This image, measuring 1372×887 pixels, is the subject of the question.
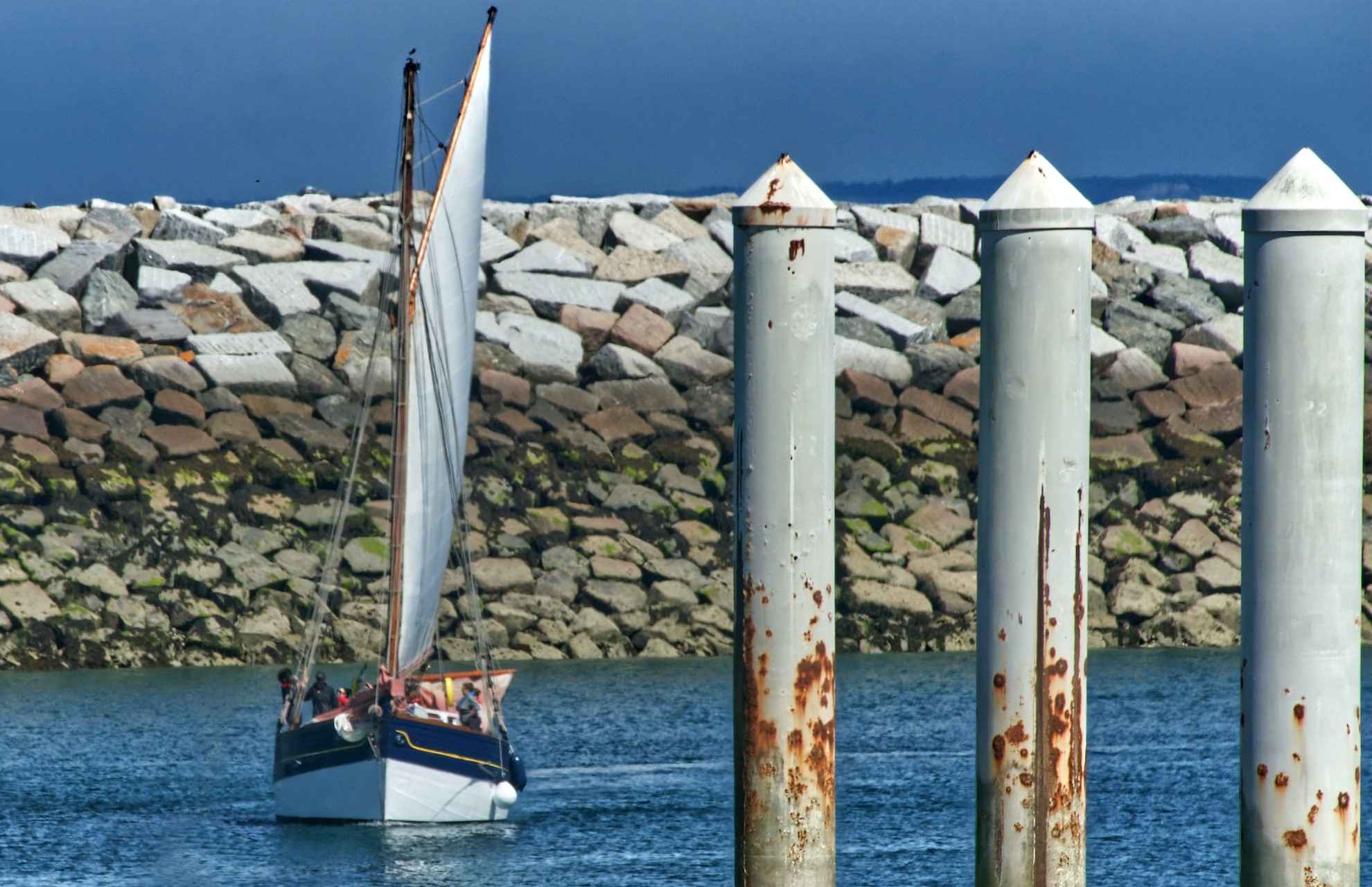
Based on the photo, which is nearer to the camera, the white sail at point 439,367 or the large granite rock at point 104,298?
the white sail at point 439,367

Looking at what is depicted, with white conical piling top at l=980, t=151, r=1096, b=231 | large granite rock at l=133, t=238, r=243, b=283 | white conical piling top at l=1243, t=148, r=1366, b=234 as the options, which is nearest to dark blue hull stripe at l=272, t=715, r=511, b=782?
white conical piling top at l=980, t=151, r=1096, b=231

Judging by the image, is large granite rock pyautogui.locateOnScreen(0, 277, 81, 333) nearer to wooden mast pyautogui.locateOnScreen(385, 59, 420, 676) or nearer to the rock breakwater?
the rock breakwater

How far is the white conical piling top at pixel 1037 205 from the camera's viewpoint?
1151cm

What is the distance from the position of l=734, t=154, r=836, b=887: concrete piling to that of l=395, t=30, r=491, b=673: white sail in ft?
61.4

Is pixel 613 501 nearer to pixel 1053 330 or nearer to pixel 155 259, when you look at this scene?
pixel 155 259

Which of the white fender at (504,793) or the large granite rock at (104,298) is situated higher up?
the large granite rock at (104,298)

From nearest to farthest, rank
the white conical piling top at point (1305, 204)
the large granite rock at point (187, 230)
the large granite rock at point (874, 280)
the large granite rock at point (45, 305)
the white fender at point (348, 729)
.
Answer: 1. the white conical piling top at point (1305, 204)
2. the white fender at point (348, 729)
3. the large granite rock at point (45, 305)
4. the large granite rock at point (874, 280)
5. the large granite rock at point (187, 230)

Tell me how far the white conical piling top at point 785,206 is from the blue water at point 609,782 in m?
14.5

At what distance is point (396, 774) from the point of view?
2938cm

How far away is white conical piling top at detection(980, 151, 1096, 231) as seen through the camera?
37.8ft

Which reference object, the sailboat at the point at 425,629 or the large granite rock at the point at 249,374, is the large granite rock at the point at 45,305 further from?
the sailboat at the point at 425,629

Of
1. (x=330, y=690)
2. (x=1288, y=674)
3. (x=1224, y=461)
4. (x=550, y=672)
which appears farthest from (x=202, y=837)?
(x=1224, y=461)

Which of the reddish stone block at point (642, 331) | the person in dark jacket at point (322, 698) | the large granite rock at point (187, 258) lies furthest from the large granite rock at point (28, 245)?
the person in dark jacket at point (322, 698)

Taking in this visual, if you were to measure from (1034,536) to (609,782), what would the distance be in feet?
73.6
